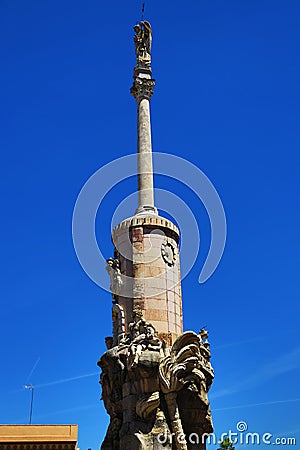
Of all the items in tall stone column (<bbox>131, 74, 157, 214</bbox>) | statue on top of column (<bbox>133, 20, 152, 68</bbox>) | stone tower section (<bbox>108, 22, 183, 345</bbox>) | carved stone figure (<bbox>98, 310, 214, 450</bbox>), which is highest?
statue on top of column (<bbox>133, 20, 152, 68</bbox>)

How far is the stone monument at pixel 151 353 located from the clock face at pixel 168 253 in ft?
0.14

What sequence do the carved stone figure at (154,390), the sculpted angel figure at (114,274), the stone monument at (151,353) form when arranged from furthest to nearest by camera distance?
1. the sculpted angel figure at (114,274)
2. the stone monument at (151,353)
3. the carved stone figure at (154,390)

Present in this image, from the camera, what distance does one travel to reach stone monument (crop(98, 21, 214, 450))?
20.6m

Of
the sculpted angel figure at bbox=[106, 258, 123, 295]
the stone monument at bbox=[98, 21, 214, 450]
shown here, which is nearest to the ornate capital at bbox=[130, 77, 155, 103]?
the stone monument at bbox=[98, 21, 214, 450]

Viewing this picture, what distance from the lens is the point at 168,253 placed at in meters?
24.6

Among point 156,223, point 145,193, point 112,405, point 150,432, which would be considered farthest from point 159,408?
point 145,193

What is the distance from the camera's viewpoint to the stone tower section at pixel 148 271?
76.2 feet

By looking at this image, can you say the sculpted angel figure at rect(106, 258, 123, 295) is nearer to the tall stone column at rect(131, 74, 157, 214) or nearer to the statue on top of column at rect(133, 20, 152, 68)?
the tall stone column at rect(131, 74, 157, 214)

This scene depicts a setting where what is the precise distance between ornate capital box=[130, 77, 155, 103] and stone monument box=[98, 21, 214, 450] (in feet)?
17.8

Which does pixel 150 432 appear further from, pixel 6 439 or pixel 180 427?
pixel 6 439

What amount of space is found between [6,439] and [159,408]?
69.5ft

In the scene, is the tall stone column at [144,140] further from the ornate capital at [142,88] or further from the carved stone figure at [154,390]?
the carved stone figure at [154,390]

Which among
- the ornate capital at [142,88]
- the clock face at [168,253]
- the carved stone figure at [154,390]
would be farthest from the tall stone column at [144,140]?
the carved stone figure at [154,390]

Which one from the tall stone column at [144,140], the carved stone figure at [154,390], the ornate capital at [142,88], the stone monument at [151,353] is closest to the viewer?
the carved stone figure at [154,390]
